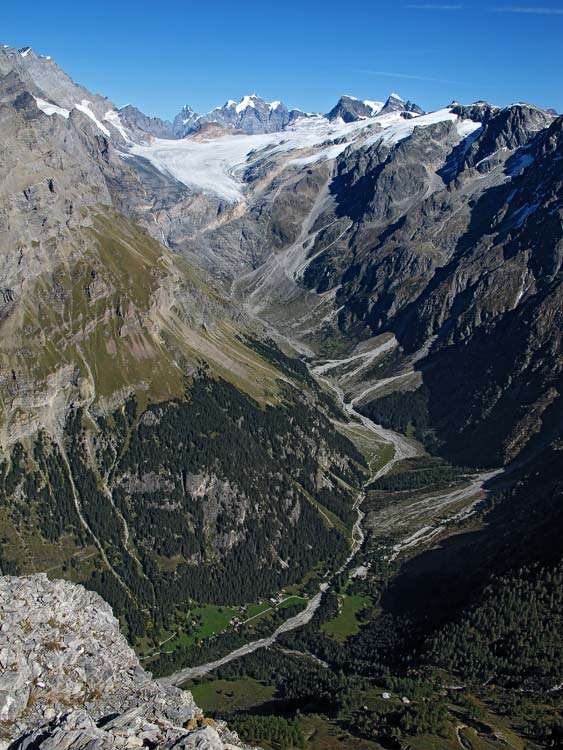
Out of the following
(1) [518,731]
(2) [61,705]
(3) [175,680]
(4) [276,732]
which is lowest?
(3) [175,680]

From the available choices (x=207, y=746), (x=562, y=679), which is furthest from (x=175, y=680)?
(x=207, y=746)

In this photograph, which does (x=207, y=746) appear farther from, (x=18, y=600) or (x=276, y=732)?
(x=276, y=732)

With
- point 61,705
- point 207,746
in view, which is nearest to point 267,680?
point 61,705

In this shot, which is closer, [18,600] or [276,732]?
[18,600]

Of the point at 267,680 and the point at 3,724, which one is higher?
the point at 3,724

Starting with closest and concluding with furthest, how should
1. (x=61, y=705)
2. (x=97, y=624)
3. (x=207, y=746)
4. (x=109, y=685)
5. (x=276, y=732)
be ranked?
(x=207, y=746)
(x=61, y=705)
(x=109, y=685)
(x=97, y=624)
(x=276, y=732)

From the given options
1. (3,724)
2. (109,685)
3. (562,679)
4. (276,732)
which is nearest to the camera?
(3,724)
